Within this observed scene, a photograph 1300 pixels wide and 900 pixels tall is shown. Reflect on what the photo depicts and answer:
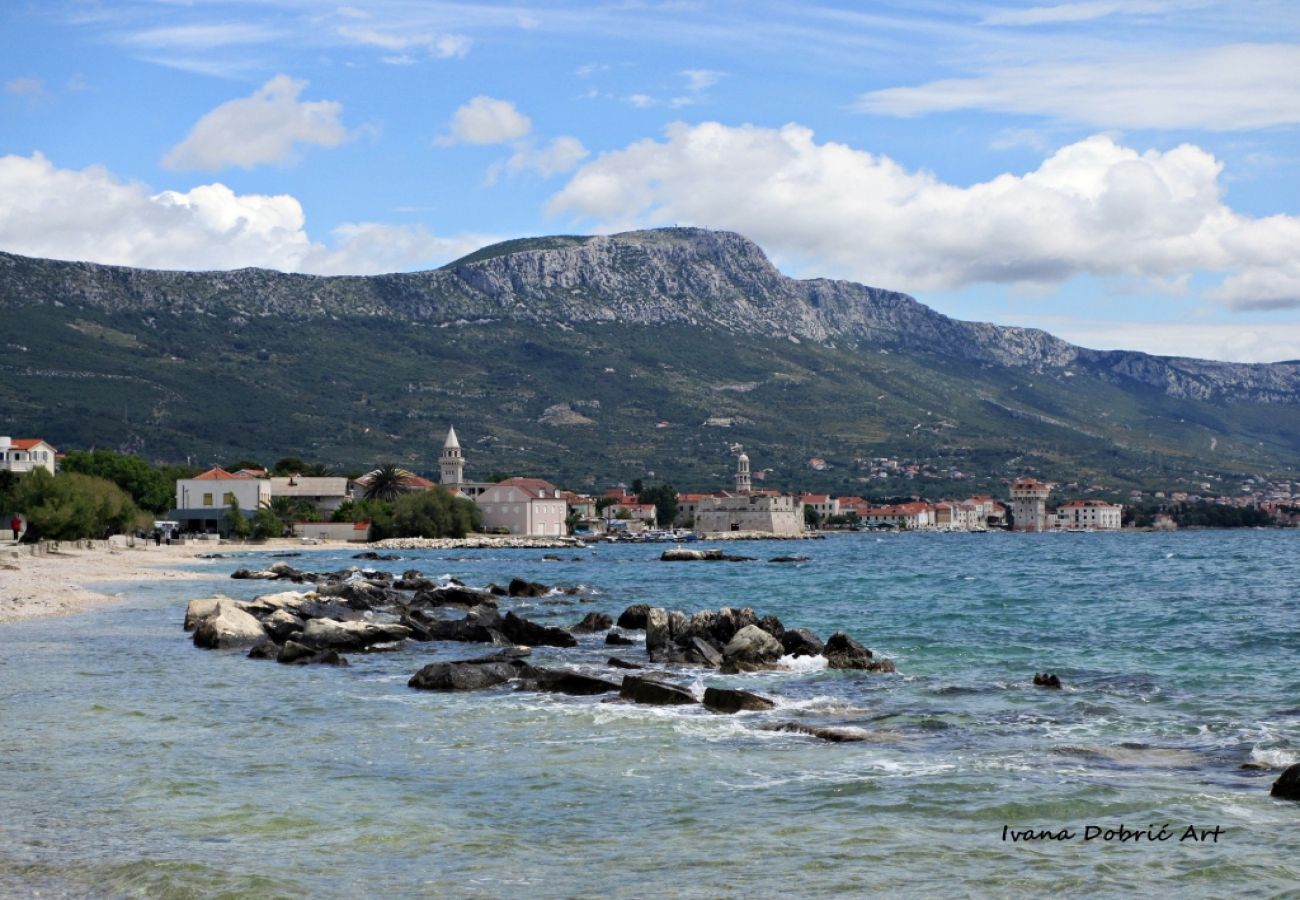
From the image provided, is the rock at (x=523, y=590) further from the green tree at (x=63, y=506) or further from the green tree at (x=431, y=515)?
the green tree at (x=431, y=515)

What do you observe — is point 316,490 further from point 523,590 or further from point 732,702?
point 732,702

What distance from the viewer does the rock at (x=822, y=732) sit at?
18231mm

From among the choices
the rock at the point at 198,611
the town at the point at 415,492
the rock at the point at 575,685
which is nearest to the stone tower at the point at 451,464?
the town at the point at 415,492

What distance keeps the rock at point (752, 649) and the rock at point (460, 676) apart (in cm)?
539

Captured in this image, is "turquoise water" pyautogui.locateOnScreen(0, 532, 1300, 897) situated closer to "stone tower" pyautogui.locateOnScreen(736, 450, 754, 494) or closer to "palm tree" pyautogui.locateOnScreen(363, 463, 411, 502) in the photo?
"palm tree" pyautogui.locateOnScreen(363, 463, 411, 502)

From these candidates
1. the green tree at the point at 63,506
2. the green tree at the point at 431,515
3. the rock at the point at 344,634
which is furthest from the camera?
the green tree at the point at 431,515

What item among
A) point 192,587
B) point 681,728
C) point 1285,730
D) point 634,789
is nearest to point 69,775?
point 634,789

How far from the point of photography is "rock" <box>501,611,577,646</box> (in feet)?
109

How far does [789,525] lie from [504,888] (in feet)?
562

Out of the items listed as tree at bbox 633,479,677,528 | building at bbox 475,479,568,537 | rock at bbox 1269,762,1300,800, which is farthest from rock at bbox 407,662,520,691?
tree at bbox 633,479,677,528

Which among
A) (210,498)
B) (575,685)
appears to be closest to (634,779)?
(575,685)

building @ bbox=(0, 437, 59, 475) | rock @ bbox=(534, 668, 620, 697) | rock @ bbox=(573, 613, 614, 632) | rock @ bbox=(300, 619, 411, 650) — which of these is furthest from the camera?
building @ bbox=(0, 437, 59, 475)

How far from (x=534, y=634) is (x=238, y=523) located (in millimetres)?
87030

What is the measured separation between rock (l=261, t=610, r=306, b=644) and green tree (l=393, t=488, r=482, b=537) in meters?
92.8
